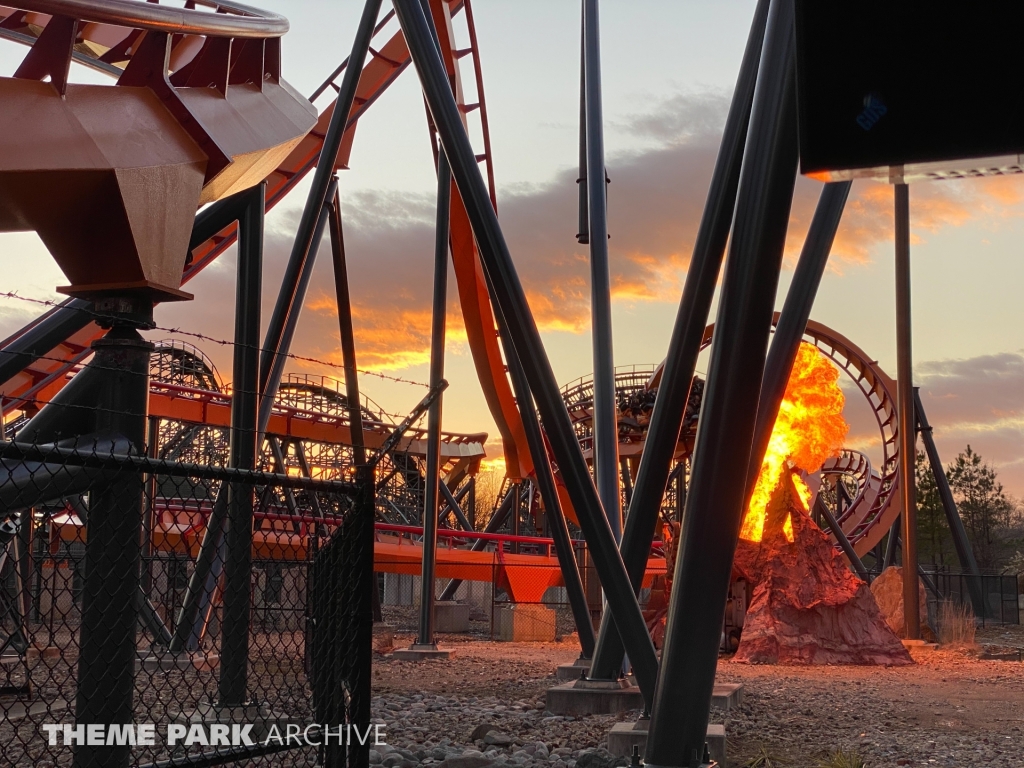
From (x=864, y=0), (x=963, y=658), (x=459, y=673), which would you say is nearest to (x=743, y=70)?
(x=864, y=0)

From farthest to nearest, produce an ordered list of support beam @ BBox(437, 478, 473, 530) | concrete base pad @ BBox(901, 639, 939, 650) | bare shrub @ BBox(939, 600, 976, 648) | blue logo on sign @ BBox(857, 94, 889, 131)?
support beam @ BBox(437, 478, 473, 530), bare shrub @ BBox(939, 600, 976, 648), concrete base pad @ BBox(901, 639, 939, 650), blue logo on sign @ BBox(857, 94, 889, 131)

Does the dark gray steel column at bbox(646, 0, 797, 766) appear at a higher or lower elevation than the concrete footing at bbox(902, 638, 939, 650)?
higher

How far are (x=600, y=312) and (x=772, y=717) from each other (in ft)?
11.0

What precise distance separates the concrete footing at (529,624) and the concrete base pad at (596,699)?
413 inches

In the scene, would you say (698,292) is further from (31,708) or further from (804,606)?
(804,606)

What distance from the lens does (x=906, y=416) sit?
54.0 ft

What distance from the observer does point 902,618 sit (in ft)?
57.1

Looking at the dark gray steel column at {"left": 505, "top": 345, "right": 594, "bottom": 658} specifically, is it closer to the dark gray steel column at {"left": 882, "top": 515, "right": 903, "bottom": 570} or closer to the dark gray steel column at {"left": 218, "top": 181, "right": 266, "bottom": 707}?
the dark gray steel column at {"left": 218, "top": 181, "right": 266, "bottom": 707}

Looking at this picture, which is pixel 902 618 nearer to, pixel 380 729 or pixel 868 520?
pixel 868 520

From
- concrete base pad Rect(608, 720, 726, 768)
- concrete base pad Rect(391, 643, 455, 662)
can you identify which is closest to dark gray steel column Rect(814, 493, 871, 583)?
concrete base pad Rect(391, 643, 455, 662)

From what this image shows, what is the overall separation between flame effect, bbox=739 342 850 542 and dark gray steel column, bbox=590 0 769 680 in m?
10.4

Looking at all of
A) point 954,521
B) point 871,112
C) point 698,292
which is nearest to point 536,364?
point 698,292

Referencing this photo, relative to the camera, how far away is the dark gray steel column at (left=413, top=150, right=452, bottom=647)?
492 inches

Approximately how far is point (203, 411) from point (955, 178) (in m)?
20.1
